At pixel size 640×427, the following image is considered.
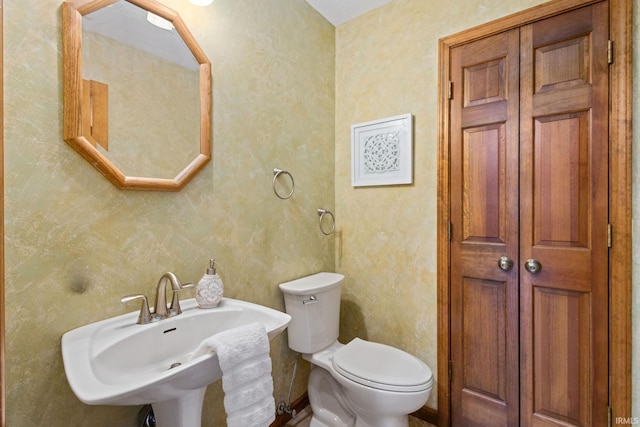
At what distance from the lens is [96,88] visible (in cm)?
103

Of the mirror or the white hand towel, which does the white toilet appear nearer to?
the white hand towel

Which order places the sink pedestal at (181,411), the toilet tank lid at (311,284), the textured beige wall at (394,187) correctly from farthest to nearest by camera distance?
the textured beige wall at (394,187) < the toilet tank lid at (311,284) < the sink pedestal at (181,411)

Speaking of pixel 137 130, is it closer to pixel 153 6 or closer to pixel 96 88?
pixel 96 88

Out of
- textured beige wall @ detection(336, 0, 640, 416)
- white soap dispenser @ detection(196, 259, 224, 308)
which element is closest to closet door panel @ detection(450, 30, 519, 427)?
textured beige wall @ detection(336, 0, 640, 416)

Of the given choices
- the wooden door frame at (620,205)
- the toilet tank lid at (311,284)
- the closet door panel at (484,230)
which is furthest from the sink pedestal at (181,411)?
the wooden door frame at (620,205)

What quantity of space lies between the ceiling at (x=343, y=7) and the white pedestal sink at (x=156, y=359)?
1.81 m

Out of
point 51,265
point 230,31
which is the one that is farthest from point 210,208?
point 230,31

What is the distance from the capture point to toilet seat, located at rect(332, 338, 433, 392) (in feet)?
4.49

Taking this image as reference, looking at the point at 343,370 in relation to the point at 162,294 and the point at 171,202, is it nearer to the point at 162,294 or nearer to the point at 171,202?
the point at 162,294

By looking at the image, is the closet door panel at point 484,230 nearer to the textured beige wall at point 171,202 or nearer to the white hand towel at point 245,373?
the textured beige wall at point 171,202

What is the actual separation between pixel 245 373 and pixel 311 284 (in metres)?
0.85

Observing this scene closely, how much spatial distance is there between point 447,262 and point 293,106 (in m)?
1.23

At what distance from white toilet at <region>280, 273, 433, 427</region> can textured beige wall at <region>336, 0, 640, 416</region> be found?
262 mm

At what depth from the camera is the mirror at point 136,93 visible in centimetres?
98
